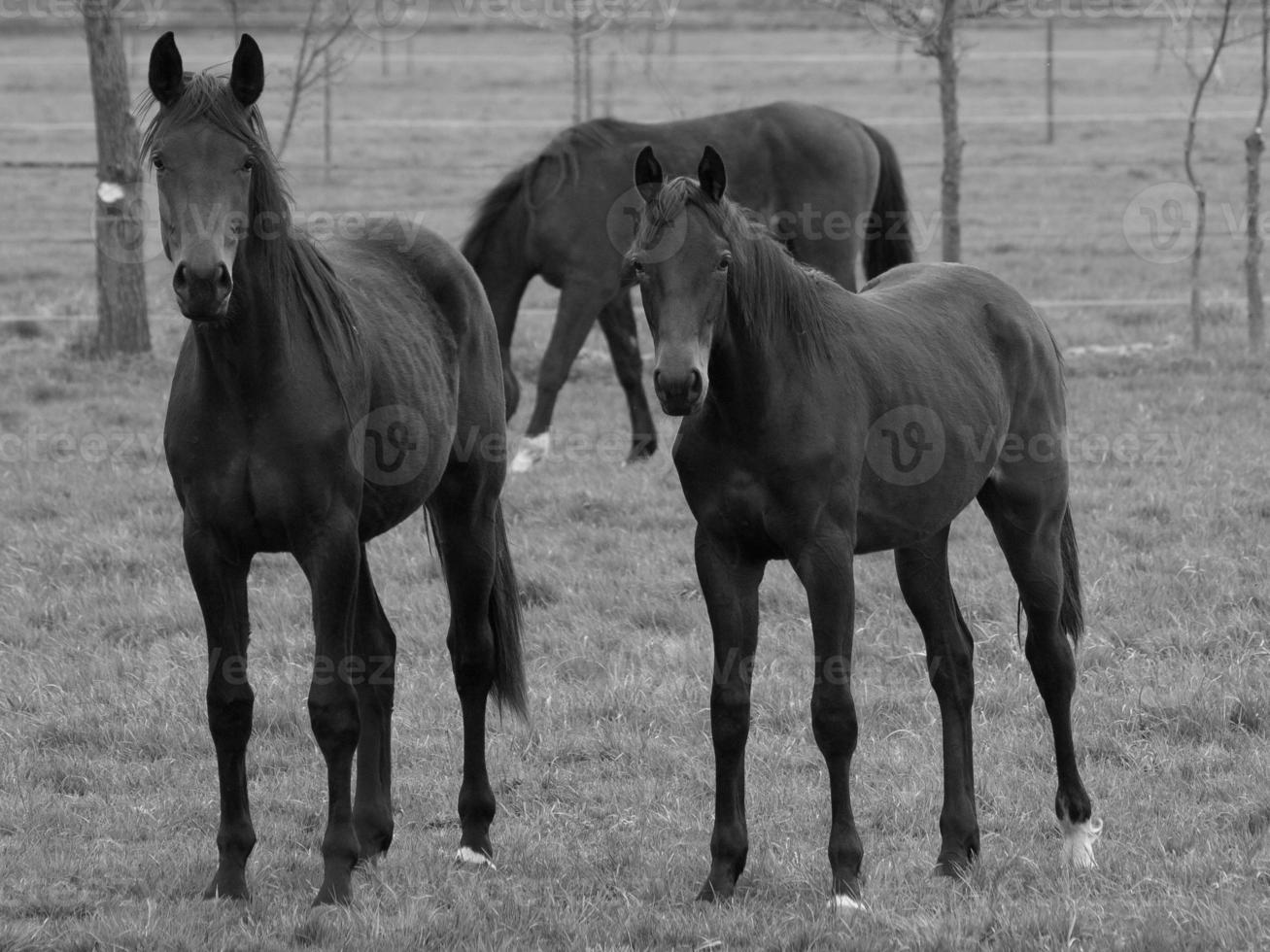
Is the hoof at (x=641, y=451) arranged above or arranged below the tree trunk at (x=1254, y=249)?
below

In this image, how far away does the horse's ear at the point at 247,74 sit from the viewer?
3.98 meters

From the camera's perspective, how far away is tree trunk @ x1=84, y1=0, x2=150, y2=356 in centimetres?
1119

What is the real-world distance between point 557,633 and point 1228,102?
23.8 meters

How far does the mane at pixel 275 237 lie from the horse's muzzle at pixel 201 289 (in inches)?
15.7

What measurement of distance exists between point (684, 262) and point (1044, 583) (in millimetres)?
1645

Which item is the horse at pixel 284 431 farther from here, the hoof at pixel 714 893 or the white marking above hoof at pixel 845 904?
the white marking above hoof at pixel 845 904

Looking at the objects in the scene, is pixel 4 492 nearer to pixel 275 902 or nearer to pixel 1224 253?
pixel 275 902

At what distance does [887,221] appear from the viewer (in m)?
10.4

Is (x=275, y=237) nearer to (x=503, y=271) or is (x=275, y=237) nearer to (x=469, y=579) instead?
(x=469, y=579)

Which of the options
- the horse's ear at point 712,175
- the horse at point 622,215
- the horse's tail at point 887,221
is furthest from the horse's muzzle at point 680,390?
the horse's tail at point 887,221

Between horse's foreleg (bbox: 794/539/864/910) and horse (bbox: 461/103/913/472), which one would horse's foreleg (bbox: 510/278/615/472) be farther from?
horse's foreleg (bbox: 794/539/864/910)

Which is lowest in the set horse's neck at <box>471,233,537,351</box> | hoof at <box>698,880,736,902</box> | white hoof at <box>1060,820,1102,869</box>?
white hoof at <box>1060,820,1102,869</box>

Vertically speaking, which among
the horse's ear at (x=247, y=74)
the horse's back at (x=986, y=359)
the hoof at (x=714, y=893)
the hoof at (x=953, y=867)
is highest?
the horse's ear at (x=247, y=74)

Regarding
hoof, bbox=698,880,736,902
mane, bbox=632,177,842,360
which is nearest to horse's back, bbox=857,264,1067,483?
mane, bbox=632,177,842,360
